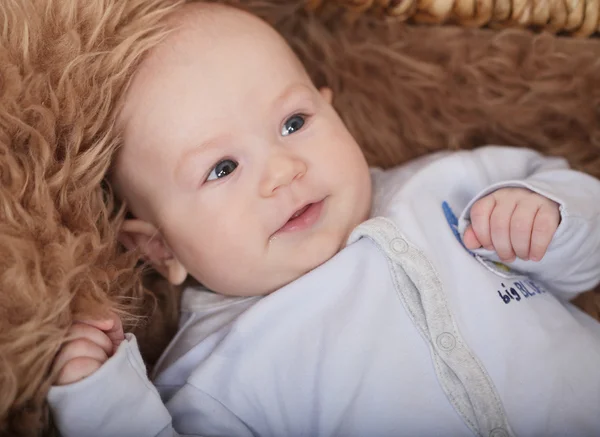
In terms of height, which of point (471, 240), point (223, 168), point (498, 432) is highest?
point (223, 168)

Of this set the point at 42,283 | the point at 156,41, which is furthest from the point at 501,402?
the point at 156,41

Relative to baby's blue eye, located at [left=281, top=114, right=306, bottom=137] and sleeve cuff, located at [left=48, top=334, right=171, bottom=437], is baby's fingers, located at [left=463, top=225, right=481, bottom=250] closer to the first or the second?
baby's blue eye, located at [left=281, top=114, right=306, bottom=137]

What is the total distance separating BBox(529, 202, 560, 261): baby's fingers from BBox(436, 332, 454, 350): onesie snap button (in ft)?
0.60

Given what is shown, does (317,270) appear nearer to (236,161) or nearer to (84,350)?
(236,161)

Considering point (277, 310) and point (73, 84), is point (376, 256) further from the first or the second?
point (73, 84)

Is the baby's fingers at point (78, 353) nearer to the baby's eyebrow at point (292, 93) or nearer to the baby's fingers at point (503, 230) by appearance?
the baby's eyebrow at point (292, 93)

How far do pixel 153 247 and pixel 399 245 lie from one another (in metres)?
0.43

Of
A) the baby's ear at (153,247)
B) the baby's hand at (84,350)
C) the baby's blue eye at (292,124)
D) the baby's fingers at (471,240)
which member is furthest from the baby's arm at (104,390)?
the baby's fingers at (471,240)

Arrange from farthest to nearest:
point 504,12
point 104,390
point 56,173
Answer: point 504,12
point 56,173
point 104,390

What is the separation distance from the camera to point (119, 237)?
119 centimetres

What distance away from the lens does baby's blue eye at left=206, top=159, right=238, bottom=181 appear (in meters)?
1.07

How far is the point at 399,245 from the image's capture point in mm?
1100

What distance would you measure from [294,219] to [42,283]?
15.3 inches

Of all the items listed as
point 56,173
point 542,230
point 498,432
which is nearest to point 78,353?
point 56,173
